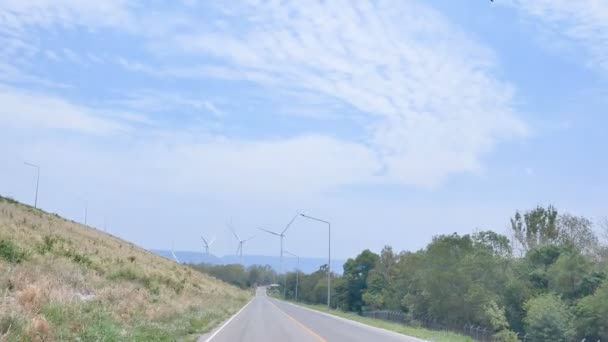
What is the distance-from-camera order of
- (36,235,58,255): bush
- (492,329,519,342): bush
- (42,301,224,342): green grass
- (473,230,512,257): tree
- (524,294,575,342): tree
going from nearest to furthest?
(42,301,224,342): green grass
(36,235,58,255): bush
(492,329,519,342): bush
(524,294,575,342): tree
(473,230,512,257): tree

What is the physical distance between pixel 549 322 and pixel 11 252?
130ft

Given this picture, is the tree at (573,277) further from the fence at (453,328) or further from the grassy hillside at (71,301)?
the grassy hillside at (71,301)

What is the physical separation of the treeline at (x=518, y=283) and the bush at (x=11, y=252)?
32.8m

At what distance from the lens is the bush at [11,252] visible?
26.6 m

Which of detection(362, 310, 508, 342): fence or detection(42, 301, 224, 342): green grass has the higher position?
detection(42, 301, 224, 342): green grass

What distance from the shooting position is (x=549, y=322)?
173ft

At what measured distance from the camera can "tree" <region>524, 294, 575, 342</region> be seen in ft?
173

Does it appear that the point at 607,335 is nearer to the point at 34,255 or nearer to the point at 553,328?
the point at 553,328

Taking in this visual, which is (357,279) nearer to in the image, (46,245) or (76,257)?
(76,257)

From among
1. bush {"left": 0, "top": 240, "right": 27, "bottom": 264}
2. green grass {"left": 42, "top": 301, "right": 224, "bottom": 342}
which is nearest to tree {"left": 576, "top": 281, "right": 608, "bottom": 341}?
green grass {"left": 42, "top": 301, "right": 224, "bottom": 342}

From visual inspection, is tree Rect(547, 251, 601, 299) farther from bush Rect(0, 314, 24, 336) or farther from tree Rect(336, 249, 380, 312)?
tree Rect(336, 249, 380, 312)

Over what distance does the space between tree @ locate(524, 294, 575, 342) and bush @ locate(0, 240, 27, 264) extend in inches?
1523

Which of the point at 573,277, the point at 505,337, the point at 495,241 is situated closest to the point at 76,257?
the point at 505,337

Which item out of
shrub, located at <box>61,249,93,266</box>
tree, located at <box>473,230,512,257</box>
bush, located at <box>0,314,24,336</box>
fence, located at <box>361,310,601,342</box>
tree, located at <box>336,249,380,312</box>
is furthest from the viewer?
tree, located at <box>336,249,380,312</box>
